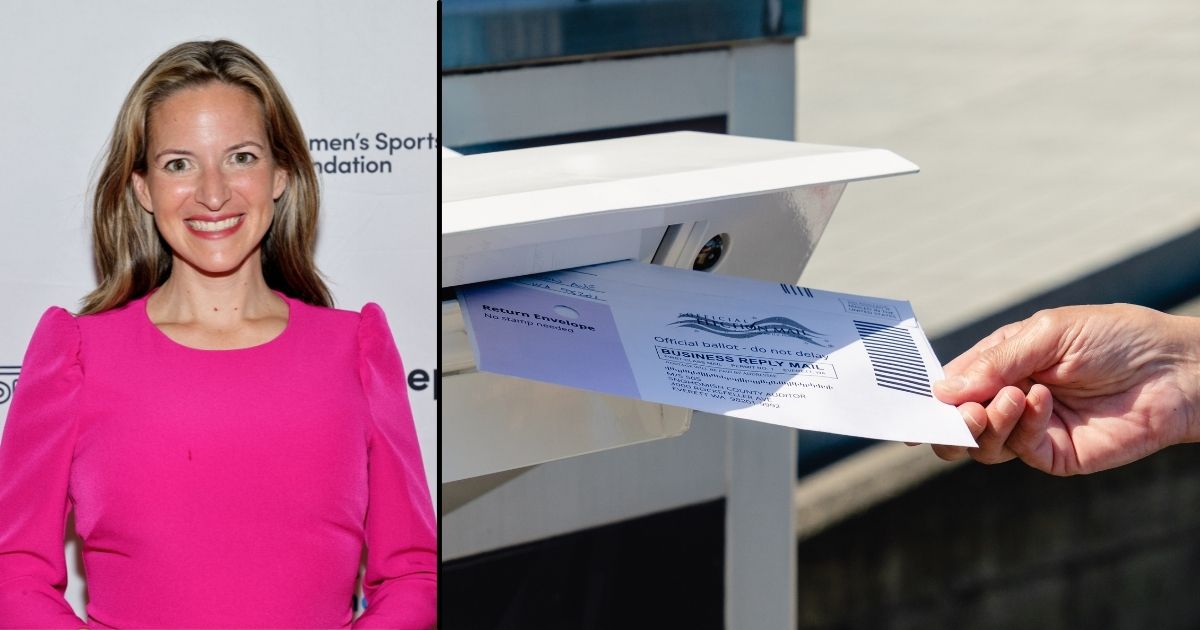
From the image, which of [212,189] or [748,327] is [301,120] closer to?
[212,189]

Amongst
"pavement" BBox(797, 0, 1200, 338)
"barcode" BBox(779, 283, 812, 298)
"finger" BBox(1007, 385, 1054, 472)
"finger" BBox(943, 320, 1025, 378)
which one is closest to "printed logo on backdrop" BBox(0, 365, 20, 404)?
"barcode" BBox(779, 283, 812, 298)

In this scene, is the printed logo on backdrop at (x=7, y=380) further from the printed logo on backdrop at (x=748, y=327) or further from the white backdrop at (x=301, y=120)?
the printed logo on backdrop at (x=748, y=327)

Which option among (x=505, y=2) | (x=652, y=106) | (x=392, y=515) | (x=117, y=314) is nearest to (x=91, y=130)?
(x=117, y=314)

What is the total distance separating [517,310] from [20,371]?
0.39 metres

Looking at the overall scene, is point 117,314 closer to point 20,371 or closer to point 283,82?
point 20,371

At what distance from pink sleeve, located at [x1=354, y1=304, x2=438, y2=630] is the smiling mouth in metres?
0.12

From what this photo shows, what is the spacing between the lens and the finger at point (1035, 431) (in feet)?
4.40

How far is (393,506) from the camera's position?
1078 millimetres

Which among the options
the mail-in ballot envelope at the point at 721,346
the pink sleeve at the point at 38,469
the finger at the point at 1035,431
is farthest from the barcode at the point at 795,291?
the pink sleeve at the point at 38,469

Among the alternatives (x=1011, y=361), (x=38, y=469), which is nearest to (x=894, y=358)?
(x=1011, y=361)

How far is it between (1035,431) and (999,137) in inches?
163

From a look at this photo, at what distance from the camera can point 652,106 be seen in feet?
6.09

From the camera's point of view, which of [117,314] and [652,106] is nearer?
[117,314]

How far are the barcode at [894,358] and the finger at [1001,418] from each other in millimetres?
106
